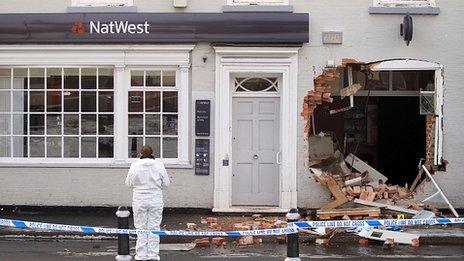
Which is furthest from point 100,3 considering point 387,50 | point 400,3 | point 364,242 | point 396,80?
point 364,242

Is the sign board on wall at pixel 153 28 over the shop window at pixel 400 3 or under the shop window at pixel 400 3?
under

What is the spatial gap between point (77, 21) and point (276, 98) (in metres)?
4.11

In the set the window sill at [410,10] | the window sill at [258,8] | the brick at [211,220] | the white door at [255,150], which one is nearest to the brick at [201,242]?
the brick at [211,220]

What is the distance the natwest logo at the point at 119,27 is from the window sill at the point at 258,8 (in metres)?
1.58

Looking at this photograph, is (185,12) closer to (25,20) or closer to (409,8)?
(25,20)

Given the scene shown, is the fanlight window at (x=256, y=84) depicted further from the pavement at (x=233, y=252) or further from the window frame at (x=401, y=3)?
the pavement at (x=233, y=252)

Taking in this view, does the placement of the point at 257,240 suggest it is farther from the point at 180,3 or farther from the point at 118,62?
the point at 180,3

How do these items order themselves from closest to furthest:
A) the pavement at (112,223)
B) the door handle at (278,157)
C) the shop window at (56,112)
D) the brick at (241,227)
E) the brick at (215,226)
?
1. the pavement at (112,223)
2. the brick at (241,227)
3. the brick at (215,226)
4. the door handle at (278,157)
5. the shop window at (56,112)

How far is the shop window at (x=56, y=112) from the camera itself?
47.3ft

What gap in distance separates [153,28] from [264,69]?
2264mm

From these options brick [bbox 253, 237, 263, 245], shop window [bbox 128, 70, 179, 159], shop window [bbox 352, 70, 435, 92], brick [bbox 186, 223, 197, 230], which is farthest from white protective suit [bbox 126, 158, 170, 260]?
shop window [bbox 352, 70, 435, 92]

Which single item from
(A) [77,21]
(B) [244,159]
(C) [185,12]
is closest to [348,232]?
(B) [244,159]

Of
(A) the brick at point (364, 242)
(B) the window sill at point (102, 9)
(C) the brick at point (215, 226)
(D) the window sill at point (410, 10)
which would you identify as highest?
(B) the window sill at point (102, 9)

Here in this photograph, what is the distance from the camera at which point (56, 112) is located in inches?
571
